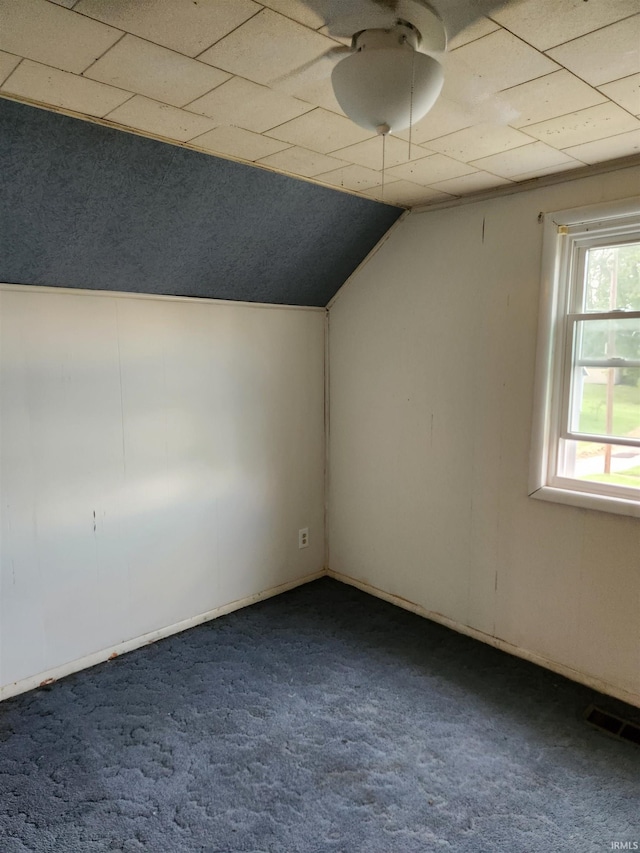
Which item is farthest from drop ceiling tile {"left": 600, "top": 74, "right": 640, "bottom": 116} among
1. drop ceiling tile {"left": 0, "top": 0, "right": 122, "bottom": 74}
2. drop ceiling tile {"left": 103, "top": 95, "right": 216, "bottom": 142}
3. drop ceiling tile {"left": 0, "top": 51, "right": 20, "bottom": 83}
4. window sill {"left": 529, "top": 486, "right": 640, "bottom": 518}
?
drop ceiling tile {"left": 0, "top": 51, "right": 20, "bottom": 83}

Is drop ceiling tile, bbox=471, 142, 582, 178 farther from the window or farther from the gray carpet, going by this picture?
the gray carpet

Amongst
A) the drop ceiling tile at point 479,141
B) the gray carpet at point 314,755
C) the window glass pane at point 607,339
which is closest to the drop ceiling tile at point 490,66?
the drop ceiling tile at point 479,141

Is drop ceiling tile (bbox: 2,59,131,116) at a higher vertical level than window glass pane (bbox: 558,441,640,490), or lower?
higher

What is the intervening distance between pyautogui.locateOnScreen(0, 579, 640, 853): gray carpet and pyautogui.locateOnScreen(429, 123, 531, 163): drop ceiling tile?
2.29 meters

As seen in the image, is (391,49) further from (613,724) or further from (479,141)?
(613,724)

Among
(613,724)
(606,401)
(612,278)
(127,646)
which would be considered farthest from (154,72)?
(613,724)

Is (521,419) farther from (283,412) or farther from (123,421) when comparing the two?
(123,421)

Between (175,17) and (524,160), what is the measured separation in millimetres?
1537

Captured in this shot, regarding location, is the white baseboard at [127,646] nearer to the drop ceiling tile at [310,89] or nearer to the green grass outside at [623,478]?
the green grass outside at [623,478]

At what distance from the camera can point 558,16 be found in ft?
4.14

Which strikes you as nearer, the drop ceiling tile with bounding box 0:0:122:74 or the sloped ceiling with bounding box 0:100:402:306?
the drop ceiling tile with bounding box 0:0:122:74

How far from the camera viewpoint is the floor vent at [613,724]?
2.21m

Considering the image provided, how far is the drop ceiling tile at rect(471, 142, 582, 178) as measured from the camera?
2139 mm

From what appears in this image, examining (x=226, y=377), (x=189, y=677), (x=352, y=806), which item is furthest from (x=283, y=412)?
(x=352, y=806)
